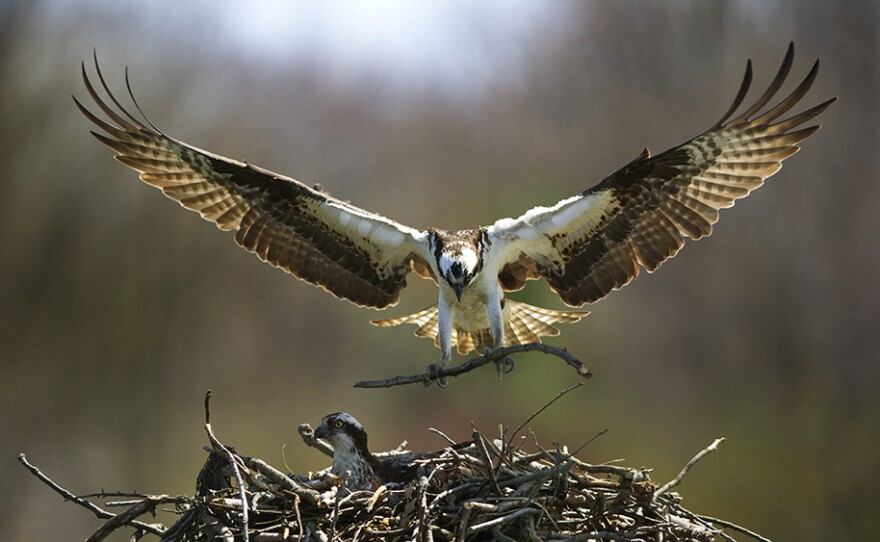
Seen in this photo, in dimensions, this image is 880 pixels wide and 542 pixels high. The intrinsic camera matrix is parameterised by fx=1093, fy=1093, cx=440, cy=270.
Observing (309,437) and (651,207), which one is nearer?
(309,437)

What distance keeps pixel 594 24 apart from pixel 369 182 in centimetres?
335

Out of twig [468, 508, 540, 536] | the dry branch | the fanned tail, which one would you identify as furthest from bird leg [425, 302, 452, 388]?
twig [468, 508, 540, 536]

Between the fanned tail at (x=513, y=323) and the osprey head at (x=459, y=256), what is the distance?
591mm

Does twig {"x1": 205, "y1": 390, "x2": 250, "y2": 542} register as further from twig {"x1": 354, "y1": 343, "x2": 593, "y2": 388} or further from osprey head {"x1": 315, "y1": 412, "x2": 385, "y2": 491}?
osprey head {"x1": 315, "y1": 412, "x2": 385, "y2": 491}

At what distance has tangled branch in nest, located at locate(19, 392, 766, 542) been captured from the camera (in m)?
3.48

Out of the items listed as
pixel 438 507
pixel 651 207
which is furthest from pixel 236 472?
pixel 651 207

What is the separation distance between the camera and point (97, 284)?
10.7 m

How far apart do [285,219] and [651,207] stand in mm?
1677

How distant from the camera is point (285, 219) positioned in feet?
16.7

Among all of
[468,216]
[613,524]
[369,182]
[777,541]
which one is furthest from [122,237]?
[613,524]

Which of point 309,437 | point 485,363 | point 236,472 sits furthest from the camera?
point 309,437

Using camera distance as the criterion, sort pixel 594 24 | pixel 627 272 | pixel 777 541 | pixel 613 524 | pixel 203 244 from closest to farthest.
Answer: pixel 613 524 → pixel 627 272 → pixel 777 541 → pixel 203 244 → pixel 594 24

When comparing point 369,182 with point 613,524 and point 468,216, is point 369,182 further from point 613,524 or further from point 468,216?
point 613,524

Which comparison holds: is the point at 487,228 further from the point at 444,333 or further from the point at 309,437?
the point at 309,437
